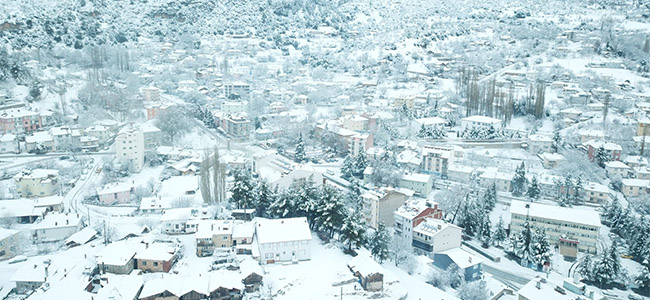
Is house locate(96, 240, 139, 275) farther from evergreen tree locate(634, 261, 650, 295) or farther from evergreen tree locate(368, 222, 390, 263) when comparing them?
evergreen tree locate(634, 261, 650, 295)

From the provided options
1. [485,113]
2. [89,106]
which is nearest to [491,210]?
[485,113]

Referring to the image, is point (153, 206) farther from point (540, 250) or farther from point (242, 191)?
point (540, 250)

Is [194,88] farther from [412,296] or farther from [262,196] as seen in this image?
[412,296]

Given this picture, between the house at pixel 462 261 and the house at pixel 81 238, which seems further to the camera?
the house at pixel 462 261

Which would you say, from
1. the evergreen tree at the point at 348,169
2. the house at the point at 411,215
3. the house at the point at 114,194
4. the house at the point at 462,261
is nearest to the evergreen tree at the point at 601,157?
the house at the point at 411,215

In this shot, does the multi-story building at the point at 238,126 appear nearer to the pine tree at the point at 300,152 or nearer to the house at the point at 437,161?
the pine tree at the point at 300,152
